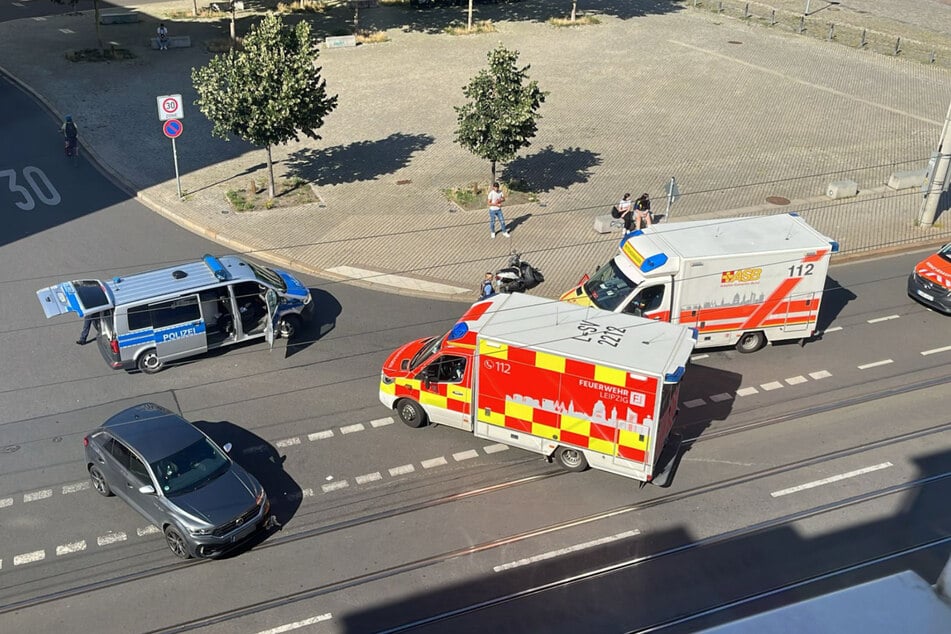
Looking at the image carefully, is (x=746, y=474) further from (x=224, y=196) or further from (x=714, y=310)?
(x=224, y=196)

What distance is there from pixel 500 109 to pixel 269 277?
9094 millimetres

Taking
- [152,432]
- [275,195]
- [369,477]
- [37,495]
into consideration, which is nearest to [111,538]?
[152,432]

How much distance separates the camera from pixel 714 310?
19.2 metres

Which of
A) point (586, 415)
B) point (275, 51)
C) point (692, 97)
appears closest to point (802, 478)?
point (586, 415)

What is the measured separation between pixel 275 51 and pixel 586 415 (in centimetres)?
1573

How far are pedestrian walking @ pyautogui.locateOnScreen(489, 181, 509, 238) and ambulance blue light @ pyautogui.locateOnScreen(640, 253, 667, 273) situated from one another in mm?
6489

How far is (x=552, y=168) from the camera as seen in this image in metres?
29.6

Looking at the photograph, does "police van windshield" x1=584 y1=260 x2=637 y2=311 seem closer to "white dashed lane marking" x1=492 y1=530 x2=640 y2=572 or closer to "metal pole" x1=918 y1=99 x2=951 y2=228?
"white dashed lane marking" x1=492 y1=530 x2=640 y2=572

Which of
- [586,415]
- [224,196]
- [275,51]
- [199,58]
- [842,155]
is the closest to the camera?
[586,415]

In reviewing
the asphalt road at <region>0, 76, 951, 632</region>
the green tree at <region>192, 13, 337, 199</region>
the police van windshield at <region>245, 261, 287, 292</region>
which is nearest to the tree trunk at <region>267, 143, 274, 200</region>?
the green tree at <region>192, 13, 337, 199</region>

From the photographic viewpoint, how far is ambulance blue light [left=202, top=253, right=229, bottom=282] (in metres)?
19.2

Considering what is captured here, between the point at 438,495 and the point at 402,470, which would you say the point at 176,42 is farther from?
the point at 438,495

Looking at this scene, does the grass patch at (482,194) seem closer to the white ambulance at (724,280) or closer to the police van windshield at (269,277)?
the white ambulance at (724,280)

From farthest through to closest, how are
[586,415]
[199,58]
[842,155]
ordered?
[199,58], [842,155], [586,415]
